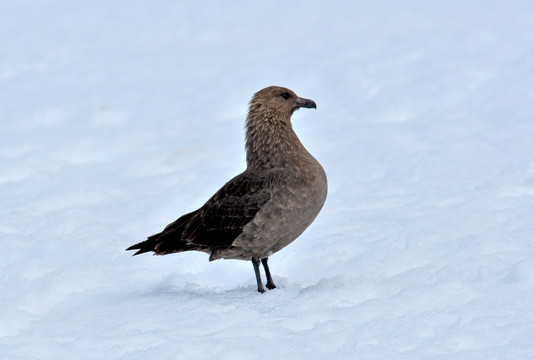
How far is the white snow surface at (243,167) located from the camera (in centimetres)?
628

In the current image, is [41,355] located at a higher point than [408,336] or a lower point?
higher

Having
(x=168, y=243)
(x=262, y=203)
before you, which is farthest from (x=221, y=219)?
→ (x=168, y=243)

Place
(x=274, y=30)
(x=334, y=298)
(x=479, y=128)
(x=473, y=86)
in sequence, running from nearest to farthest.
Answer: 1. (x=334, y=298)
2. (x=479, y=128)
3. (x=473, y=86)
4. (x=274, y=30)

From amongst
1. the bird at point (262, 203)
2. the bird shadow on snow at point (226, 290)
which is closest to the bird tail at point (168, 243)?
the bird at point (262, 203)

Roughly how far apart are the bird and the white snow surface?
0.48 m

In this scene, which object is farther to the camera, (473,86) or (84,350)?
(473,86)

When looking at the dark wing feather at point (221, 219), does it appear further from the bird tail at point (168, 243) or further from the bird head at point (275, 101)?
the bird head at point (275, 101)

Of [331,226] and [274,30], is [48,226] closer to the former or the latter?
[331,226]

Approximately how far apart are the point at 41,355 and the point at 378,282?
10.3ft

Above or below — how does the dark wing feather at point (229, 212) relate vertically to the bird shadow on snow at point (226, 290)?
above

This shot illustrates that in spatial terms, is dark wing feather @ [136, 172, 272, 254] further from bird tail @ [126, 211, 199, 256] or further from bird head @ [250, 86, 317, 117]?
bird head @ [250, 86, 317, 117]

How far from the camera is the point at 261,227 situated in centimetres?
759

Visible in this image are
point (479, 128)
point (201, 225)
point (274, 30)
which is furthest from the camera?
point (274, 30)

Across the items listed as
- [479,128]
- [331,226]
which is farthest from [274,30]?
[331,226]
